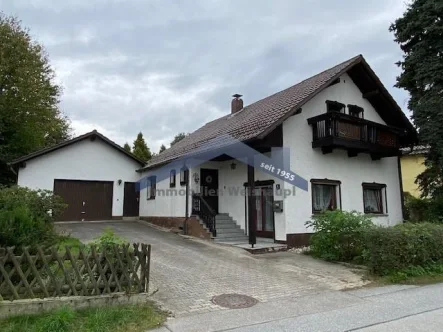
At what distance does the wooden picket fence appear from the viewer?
5039mm

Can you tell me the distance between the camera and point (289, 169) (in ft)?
41.5

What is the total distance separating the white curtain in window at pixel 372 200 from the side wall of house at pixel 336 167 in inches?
16.9

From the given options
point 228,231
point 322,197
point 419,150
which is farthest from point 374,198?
point 228,231

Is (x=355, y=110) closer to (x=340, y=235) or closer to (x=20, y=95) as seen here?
(x=340, y=235)

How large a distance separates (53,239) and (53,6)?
7.26 metres

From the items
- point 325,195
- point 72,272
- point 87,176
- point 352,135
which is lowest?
point 72,272

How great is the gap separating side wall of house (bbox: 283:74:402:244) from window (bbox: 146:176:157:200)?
29.5ft

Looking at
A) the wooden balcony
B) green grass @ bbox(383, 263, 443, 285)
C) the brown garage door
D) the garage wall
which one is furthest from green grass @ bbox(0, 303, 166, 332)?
the garage wall

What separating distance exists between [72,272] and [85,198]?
48.0 ft

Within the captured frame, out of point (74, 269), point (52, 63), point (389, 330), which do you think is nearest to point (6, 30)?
point (52, 63)

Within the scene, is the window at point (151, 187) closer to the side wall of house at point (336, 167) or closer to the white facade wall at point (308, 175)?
the white facade wall at point (308, 175)

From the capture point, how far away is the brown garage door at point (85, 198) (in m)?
18.7

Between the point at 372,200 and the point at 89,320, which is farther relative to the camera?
the point at 372,200

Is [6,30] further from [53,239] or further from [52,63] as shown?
[53,239]
